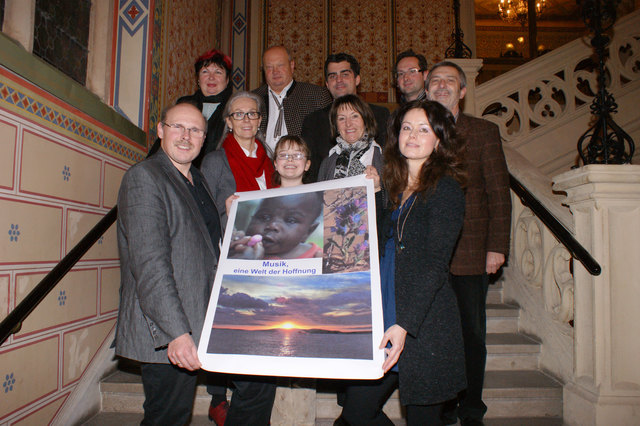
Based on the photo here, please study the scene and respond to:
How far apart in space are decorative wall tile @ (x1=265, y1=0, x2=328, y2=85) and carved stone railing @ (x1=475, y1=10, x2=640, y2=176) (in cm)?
333

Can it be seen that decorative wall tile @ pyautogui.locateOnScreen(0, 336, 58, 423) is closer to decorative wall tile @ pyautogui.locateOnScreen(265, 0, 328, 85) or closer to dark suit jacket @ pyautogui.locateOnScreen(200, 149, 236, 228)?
dark suit jacket @ pyautogui.locateOnScreen(200, 149, 236, 228)

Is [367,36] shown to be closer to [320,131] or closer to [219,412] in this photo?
[320,131]

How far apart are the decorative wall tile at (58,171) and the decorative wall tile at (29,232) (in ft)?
0.32

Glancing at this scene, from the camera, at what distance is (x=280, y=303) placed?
1291 mm

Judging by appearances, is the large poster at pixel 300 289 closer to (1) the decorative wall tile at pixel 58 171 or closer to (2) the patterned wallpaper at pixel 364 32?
(1) the decorative wall tile at pixel 58 171

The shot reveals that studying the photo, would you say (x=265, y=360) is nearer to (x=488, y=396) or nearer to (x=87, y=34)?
(x=488, y=396)

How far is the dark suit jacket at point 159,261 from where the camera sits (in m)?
1.33

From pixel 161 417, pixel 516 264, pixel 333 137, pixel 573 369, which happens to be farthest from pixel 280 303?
pixel 516 264

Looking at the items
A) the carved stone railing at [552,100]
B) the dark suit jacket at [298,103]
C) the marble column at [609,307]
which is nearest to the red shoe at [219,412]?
the dark suit jacket at [298,103]

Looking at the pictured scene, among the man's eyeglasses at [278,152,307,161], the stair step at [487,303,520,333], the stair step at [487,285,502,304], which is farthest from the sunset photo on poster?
the stair step at [487,285,502,304]

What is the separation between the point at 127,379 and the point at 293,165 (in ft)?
6.22

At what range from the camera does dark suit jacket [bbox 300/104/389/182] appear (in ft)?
8.82

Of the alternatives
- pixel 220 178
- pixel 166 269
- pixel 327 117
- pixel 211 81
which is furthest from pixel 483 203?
pixel 211 81

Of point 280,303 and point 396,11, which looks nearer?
point 280,303
